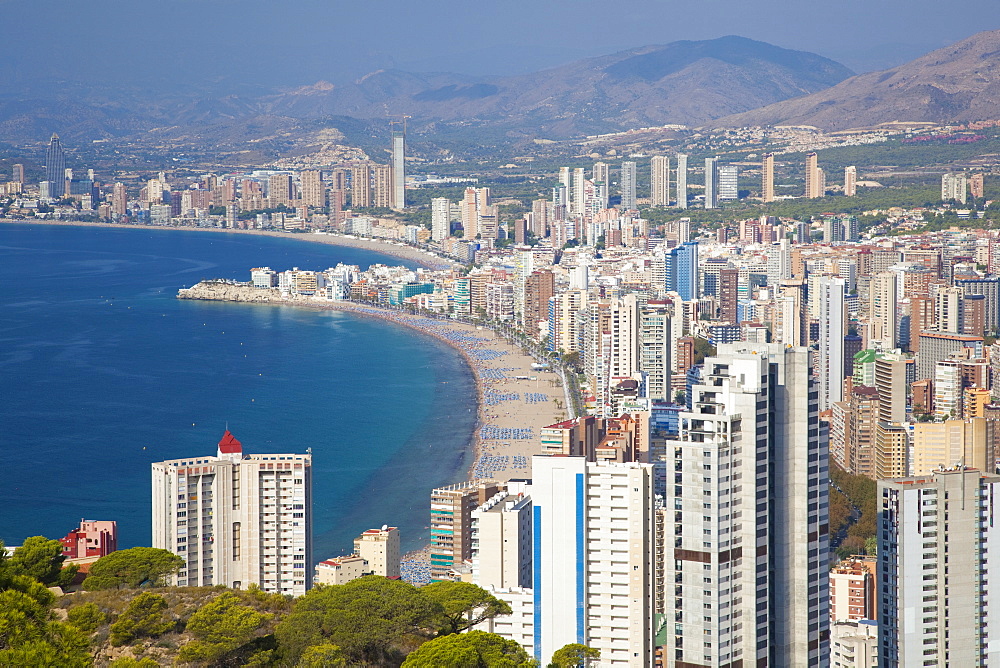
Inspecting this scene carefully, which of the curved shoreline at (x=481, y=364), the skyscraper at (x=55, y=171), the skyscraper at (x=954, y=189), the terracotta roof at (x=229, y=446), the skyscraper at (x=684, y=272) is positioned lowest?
the curved shoreline at (x=481, y=364)

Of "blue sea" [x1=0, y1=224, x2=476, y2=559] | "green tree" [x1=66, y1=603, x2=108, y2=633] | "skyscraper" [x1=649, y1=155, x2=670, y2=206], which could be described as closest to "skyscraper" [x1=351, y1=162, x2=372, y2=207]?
"skyscraper" [x1=649, y1=155, x2=670, y2=206]

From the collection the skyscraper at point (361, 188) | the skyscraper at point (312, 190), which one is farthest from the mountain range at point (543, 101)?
the skyscraper at point (312, 190)

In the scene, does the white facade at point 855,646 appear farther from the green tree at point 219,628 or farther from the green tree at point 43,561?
the green tree at point 43,561

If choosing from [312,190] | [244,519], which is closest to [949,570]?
[244,519]

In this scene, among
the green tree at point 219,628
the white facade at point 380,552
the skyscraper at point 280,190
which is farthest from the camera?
the skyscraper at point 280,190

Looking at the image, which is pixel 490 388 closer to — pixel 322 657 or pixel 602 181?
pixel 322 657

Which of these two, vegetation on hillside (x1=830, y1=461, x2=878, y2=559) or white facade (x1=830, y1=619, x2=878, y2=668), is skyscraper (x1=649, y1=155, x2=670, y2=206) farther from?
white facade (x1=830, y1=619, x2=878, y2=668)

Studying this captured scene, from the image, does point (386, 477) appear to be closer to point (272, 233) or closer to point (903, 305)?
point (903, 305)
